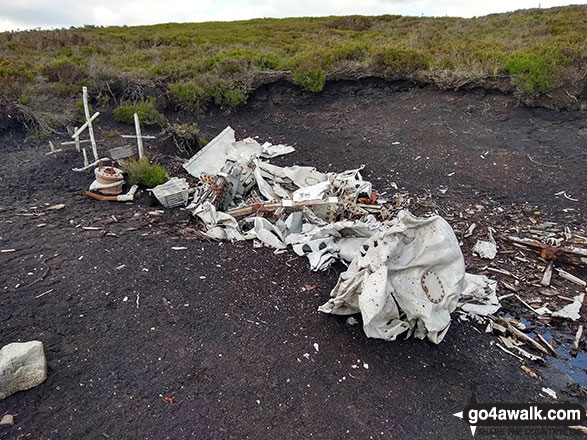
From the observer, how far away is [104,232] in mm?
5008

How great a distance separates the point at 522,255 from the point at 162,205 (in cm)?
526

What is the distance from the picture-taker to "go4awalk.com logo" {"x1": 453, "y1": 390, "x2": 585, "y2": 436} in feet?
9.67

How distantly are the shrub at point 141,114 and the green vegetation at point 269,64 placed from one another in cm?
6

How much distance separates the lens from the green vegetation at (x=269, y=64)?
9.99 meters

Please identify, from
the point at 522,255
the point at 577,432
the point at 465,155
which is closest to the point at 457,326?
the point at 577,432

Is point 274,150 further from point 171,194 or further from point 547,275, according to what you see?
point 547,275

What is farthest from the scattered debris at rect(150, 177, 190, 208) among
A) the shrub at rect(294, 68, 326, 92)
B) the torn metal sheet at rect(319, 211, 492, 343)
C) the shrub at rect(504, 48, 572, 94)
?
the shrub at rect(504, 48, 572, 94)

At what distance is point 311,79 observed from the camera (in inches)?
470

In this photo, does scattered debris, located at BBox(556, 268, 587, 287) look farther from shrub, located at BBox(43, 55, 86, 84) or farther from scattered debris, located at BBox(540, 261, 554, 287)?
shrub, located at BBox(43, 55, 86, 84)

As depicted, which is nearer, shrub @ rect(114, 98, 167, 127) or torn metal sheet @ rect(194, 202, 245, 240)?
torn metal sheet @ rect(194, 202, 245, 240)

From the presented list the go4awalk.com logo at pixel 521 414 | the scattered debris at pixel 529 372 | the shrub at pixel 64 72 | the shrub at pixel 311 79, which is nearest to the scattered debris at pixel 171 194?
the go4awalk.com logo at pixel 521 414

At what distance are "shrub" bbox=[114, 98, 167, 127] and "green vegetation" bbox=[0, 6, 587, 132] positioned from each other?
55 mm

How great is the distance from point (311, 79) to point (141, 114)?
5146 mm

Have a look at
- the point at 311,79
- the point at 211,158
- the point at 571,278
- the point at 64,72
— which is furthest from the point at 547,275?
the point at 64,72
